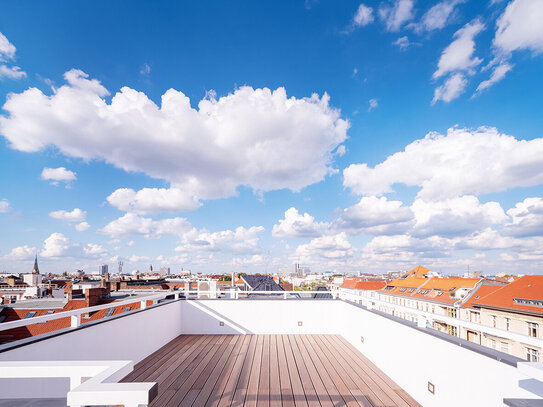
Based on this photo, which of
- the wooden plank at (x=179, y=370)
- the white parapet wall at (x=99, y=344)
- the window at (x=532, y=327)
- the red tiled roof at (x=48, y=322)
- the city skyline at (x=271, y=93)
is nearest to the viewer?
the white parapet wall at (x=99, y=344)

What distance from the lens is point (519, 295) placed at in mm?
16797

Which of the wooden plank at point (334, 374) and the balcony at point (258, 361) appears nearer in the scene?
the balcony at point (258, 361)

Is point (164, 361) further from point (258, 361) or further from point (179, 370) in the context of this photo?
point (258, 361)

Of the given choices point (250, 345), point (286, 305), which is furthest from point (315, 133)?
point (250, 345)

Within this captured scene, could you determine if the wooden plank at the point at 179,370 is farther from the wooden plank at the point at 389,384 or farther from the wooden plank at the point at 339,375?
the wooden plank at the point at 389,384

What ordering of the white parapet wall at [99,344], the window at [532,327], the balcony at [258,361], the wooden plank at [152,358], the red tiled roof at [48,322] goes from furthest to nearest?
the window at [532,327], the red tiled roof at [48,322], the wooden plank at [152,358], the white parapet wall at [99,344], the balcony at [258,361]

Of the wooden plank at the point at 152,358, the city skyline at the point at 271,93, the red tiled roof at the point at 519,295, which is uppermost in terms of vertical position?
the city skyline at the point at 271,93

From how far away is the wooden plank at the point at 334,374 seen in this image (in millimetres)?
2816

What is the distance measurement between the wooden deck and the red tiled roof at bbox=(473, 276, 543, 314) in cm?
1803

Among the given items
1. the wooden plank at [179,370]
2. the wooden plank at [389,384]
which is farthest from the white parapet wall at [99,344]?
the wooden plank at [389,384]

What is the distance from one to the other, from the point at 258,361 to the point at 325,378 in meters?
1.08

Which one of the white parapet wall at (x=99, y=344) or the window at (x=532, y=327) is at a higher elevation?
the white parapet wall at (x=99, y=344)

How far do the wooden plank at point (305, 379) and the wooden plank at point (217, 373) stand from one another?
3.22ft

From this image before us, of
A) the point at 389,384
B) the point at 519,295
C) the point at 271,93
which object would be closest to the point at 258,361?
the point at 389,384
